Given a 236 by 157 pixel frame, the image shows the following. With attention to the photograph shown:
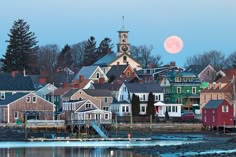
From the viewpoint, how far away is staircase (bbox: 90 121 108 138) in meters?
97.1

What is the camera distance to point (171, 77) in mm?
131125

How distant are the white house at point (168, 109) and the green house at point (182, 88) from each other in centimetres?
532

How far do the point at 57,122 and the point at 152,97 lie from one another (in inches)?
651

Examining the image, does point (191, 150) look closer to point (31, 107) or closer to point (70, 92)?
point (31, 107)

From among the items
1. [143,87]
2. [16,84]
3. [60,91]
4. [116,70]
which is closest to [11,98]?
[16,84]

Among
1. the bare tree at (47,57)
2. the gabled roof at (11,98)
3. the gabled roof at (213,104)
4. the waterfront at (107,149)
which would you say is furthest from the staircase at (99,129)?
the bare tree at (47,57)

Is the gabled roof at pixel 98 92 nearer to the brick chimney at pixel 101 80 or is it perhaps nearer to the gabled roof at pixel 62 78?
the brick chimney at pixel 101 80

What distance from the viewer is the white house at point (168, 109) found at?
120312 millimetres

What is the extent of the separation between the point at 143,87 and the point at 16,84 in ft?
55.0

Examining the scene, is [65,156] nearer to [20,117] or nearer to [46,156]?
[46,156]

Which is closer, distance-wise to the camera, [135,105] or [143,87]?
[135,105]

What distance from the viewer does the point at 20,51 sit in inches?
6004

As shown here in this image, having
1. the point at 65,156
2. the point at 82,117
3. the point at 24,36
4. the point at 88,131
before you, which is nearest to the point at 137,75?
the point at 24,36

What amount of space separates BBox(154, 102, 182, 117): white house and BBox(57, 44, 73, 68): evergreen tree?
2221 inches
